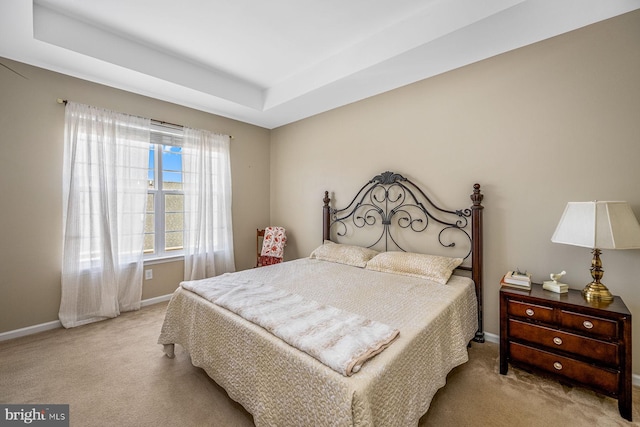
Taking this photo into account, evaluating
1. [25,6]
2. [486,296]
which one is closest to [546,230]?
[486,296]

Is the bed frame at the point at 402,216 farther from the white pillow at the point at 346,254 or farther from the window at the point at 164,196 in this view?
the window at the point at 164,196

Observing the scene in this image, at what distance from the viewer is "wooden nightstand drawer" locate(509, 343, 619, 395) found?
159 cm

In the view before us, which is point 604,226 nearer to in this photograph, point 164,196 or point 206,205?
point 206,205

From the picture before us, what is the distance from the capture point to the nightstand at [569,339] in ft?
5.13

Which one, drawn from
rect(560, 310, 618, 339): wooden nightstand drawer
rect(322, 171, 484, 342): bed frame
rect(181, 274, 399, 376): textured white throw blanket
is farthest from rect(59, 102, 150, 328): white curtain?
rect(560, 310, 618, 339): wooden nightstand drawer

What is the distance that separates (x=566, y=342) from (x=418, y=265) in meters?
1.04

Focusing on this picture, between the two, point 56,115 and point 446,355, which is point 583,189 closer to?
point 446,355

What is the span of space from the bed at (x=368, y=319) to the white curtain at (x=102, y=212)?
1.30 m

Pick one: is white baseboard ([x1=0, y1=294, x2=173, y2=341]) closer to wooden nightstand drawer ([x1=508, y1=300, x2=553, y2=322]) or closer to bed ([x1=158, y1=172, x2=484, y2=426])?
bed ([x1=158, y1=172, x2=484, y2=426])

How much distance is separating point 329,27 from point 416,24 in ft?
2.33

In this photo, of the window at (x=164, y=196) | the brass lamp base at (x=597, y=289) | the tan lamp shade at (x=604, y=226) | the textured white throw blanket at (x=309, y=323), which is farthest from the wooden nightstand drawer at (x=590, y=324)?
the window at (x=164, y=196)

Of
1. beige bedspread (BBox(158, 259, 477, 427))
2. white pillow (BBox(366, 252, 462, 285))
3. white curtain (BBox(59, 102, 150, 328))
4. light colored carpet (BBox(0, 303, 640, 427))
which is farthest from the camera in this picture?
white curtain (BBox(59, 102, 150, 328))

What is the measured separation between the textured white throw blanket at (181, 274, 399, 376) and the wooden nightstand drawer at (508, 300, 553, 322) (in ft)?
3.72

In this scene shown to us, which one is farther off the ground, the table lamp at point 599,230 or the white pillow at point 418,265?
the table lamp at point 599,230
